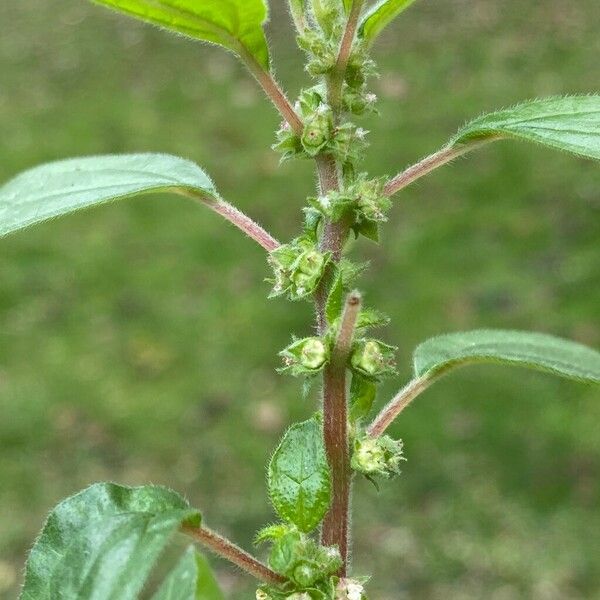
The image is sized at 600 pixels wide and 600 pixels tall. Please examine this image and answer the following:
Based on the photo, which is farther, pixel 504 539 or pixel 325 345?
pixel 504 539

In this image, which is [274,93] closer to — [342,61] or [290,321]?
[342,61]

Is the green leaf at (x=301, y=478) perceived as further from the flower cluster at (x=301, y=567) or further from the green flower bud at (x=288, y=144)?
the green flower bud at (x=288, y=144)

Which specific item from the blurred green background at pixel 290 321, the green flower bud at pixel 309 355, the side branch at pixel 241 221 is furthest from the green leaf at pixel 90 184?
the blurred green background at pixel 290 321

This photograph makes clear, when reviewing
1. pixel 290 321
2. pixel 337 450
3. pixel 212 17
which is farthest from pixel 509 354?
pixel 290 321

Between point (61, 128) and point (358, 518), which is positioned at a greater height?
point (61, 128)

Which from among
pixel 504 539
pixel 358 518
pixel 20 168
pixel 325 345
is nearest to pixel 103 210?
pixel 20 168

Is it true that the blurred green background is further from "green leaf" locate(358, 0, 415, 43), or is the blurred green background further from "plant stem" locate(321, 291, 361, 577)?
"green leaf" locate(358, 0, 415, 43)

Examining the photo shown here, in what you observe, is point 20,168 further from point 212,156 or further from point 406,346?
point 406,346
